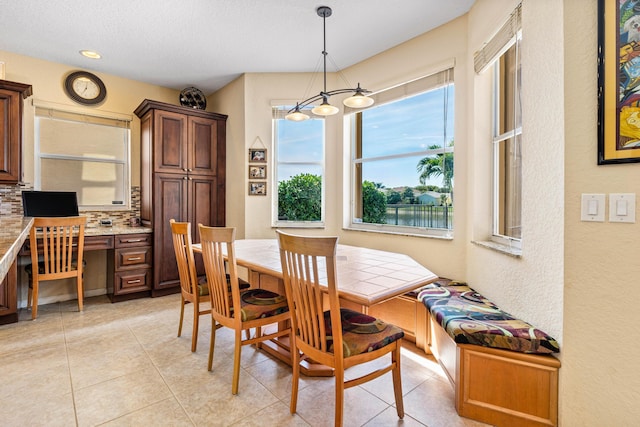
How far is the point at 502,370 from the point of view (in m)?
1.64

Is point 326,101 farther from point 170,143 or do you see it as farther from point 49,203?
point 49,203

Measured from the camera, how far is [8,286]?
2928mm

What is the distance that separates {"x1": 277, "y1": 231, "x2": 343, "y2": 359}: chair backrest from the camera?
1419mm

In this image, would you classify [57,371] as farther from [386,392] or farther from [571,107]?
[571,107]

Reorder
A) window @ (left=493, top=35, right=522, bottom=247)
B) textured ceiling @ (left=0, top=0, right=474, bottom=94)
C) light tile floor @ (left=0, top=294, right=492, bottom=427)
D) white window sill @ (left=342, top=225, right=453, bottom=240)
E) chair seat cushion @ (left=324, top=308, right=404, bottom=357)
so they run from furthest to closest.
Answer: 1. white window sill @ (left=342, top=225, right=453, bottom=240)
2. textured ceiling @ (left=0, top=0, right=474, bottom=94)
3. window @ (left=493, top=35, right=522, bottom=247)
4. light tile floor @ (left=0, top=294, right=492, bottom=427)
5. chair seat cushion @ (left=324, top=308, right=404, bottom=357)

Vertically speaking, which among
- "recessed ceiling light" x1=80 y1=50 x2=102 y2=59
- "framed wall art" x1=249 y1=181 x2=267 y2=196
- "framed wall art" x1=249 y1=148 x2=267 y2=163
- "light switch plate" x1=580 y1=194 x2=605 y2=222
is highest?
"recessed ceiling light" x1=80 y1=50 x2=102 y2=59

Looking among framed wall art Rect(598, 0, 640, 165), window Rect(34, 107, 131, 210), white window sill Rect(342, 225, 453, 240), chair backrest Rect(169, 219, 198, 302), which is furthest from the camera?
window Rect(34, 107, 131, 210)

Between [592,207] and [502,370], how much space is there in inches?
36.5

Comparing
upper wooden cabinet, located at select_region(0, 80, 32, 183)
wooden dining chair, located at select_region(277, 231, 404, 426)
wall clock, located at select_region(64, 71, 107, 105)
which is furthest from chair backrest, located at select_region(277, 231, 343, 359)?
wall clock, located at select_region(64, 71, 107, 105)

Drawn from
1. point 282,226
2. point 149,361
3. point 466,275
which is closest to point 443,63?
point 466,275

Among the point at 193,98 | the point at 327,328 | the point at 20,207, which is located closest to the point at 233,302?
the point at 327,328

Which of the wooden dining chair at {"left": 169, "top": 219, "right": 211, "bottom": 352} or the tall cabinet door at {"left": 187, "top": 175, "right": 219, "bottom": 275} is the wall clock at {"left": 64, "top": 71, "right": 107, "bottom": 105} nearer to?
the tall cabinet door at {"left": 187, "top": 175, "right": 219, "bottom": 275}

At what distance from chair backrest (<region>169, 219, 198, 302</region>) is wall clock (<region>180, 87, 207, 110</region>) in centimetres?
252

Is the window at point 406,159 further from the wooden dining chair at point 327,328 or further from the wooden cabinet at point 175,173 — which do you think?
the wooden cabinet at point 175,173
